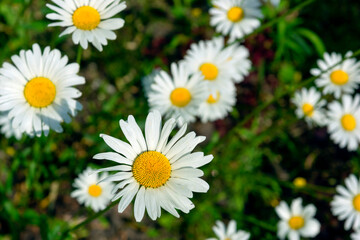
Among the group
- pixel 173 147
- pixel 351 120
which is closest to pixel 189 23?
pixel 351 120

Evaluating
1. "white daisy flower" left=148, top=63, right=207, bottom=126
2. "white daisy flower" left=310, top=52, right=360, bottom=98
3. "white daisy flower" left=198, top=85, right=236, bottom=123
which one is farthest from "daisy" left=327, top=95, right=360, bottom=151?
"white daisy flower" left=148, top=63, right=207, bottom=126

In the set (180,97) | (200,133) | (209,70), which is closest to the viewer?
(180,97)

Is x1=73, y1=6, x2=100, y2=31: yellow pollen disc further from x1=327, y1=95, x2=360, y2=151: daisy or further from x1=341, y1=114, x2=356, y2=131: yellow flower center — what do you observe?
x1=341, y1=114, x2=356, y2=131: yellow flower center

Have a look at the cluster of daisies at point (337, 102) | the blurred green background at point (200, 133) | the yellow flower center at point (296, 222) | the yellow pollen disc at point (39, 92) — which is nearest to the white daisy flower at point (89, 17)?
the yellow pollen disc at point (39, 92)

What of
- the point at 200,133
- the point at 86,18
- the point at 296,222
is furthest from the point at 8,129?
the point at 296,222

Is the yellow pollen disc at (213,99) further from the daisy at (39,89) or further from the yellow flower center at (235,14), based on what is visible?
the daisy at (39,89)

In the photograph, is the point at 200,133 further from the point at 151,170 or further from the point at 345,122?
the point at 151,170

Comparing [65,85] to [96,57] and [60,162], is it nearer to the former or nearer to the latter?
[60,162]
